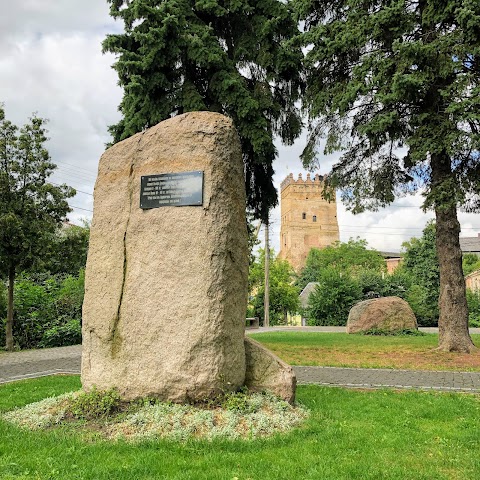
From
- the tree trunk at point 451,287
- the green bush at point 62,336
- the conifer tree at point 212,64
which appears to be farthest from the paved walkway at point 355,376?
the conifer tree at point 212,64

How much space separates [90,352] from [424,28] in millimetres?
11042

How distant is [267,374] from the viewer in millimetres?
5898

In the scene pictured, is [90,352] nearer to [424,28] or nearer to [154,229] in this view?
[154,229]

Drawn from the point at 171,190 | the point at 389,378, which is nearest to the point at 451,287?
the point at 389,378

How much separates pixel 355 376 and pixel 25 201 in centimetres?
1036

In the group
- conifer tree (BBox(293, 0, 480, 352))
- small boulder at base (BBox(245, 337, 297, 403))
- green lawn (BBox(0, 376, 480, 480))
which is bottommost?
green lawn (BBox(0, 376, 480, 480))

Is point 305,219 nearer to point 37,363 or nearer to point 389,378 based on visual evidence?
point 37,363

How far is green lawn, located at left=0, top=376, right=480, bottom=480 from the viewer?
374 centimetres

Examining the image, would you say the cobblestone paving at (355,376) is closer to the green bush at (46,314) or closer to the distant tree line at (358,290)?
the green bush at (46,314)

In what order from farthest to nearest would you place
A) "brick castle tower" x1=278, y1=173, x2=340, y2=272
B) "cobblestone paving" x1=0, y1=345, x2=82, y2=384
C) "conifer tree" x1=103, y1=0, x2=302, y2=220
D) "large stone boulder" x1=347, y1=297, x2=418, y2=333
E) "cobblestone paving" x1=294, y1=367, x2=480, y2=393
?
"brick castle tower" x1=278, y1=173, x2=340, y2=272 < "large stone boulder" x1=347, y1=297, x2=418, y2=333 < "conifer tree" x1=103, y1=0, x2=302, y2=220 < "cobblestone paving" x1=0, y1=345, x2=82, y2=384 < "cobblestone paving" x1=294, y1=367, x2=480, y2=393

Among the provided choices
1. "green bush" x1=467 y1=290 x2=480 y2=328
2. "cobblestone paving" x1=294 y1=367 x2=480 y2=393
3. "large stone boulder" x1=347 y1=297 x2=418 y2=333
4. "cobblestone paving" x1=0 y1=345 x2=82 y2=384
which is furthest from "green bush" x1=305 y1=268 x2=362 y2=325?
"cobblestone paving" x1=294 y1=367 x2=480 y2=393

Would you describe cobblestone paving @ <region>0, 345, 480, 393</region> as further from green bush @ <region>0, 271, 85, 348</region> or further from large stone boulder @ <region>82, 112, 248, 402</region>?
green bush @ <region>0, 271, 85, 348</region>

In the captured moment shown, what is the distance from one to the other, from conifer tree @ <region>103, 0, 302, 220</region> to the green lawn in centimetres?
910

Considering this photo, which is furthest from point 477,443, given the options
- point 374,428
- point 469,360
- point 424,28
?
point 424,28
